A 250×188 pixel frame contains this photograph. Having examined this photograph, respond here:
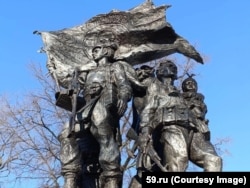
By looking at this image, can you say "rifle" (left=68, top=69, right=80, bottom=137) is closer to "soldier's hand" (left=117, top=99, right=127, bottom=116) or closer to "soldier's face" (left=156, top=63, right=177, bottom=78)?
"soldier's hand" (left=117, top=99, right=127, bottom=116)

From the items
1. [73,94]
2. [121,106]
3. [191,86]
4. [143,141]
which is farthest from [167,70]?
[73,94]

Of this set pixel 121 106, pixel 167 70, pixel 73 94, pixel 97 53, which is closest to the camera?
pixel 121 106

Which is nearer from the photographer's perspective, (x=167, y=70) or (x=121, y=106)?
(x=121, y=106)

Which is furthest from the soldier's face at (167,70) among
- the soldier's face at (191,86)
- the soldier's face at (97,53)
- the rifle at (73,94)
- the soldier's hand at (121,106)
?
the rifle at (73,94)

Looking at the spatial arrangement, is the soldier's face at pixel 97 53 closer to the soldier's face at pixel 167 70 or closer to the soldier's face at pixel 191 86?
the soldier's face at pixel 167 70

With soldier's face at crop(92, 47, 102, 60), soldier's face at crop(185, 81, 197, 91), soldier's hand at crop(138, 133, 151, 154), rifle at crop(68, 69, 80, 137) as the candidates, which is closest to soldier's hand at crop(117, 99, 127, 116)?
soldier's hand at crop(138, 133, 151, 154)

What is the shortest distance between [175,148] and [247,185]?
1.75 m

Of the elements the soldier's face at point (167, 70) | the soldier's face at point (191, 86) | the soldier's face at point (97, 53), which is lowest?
the soldier's face at point (191, 86)

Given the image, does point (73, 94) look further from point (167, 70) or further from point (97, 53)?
point (167, 70)

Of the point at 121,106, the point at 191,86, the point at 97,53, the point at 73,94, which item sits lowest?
the point at 121,106

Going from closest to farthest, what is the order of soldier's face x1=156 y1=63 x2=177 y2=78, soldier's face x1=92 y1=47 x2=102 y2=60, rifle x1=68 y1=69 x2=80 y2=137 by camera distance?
rifle x1=68 y1=69 x2=80 y2=137 → soldier's face x1=92 y1=47 x2=102 y2=60 → soldier's face x1=156 y1=63 x2=177 y2=78

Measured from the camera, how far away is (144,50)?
31.3 ft

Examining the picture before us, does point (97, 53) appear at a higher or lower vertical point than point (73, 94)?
higher

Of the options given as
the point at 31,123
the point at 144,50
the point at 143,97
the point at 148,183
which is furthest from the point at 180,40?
the point at 31,123
